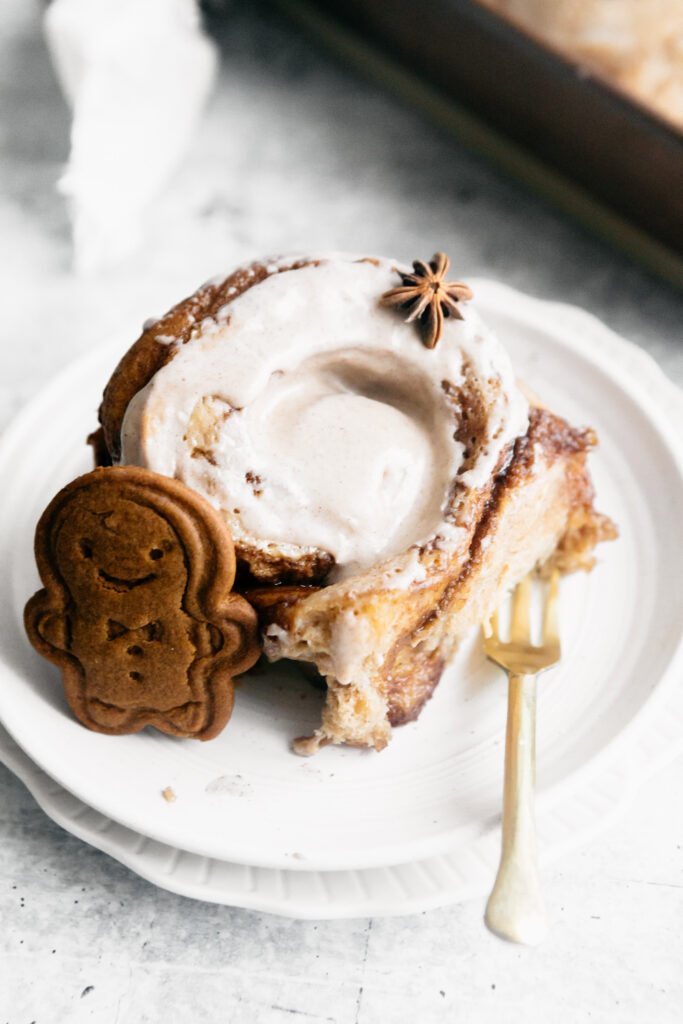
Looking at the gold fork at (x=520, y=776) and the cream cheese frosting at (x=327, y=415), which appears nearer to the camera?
the gold fork at (x=520, y=776)

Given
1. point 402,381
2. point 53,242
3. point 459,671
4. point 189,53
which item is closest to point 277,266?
point 402,381

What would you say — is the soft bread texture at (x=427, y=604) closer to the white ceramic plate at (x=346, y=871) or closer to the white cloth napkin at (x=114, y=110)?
the white ceramic plate at (x=346, y=871)

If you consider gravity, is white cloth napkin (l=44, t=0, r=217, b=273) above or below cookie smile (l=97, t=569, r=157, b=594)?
above

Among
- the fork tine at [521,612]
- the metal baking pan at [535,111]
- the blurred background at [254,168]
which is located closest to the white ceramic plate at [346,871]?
the fork tine at [521,612]

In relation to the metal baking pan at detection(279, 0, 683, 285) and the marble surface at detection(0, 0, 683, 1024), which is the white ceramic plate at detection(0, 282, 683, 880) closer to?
the marble surface at detection(0, 0, 683, 1024)

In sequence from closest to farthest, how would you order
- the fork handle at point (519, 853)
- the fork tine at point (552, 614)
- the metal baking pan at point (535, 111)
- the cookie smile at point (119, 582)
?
the fork handle at point (519, 853) < the cookie smile at point (119, 582) < the fork tine at point (552, 614) < the metal baking pan at point (535, 111)

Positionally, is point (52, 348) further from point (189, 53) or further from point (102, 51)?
point (189, 53)

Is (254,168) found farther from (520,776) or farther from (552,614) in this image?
(520,776)

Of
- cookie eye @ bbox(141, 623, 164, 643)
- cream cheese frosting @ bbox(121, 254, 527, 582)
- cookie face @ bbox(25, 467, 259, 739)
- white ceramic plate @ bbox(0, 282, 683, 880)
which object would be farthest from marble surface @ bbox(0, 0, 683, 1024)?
cream cheese frosting @ bbox(121, 254, 527, 582)
